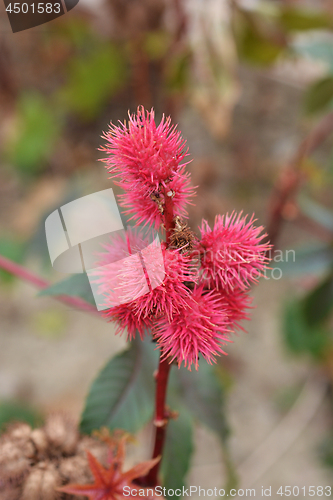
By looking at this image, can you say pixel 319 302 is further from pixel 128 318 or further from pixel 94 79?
pixel 94 79

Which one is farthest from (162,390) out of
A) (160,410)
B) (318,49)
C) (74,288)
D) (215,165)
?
(215,165)

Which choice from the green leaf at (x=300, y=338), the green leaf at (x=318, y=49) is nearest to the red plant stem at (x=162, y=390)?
the green leaf at (x=318, y=49)

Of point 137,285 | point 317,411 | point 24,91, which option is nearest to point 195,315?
point 137,285

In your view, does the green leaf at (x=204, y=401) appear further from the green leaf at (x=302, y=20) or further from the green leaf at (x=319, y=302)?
the green leaf at (x=302, y=20)

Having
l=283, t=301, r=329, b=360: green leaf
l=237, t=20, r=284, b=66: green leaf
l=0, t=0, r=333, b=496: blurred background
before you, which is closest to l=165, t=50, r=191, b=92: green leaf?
l=0, t=0, r=333, b=496: blurred background

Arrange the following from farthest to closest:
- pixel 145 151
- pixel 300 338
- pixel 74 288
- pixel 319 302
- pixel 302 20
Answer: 1. pixel 300 338
2. pixel 302 20
3. pixel 319 302
4. pixel 74 288
5. pixel 145 151

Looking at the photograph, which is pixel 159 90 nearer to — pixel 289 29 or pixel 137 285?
pixel 289 29
